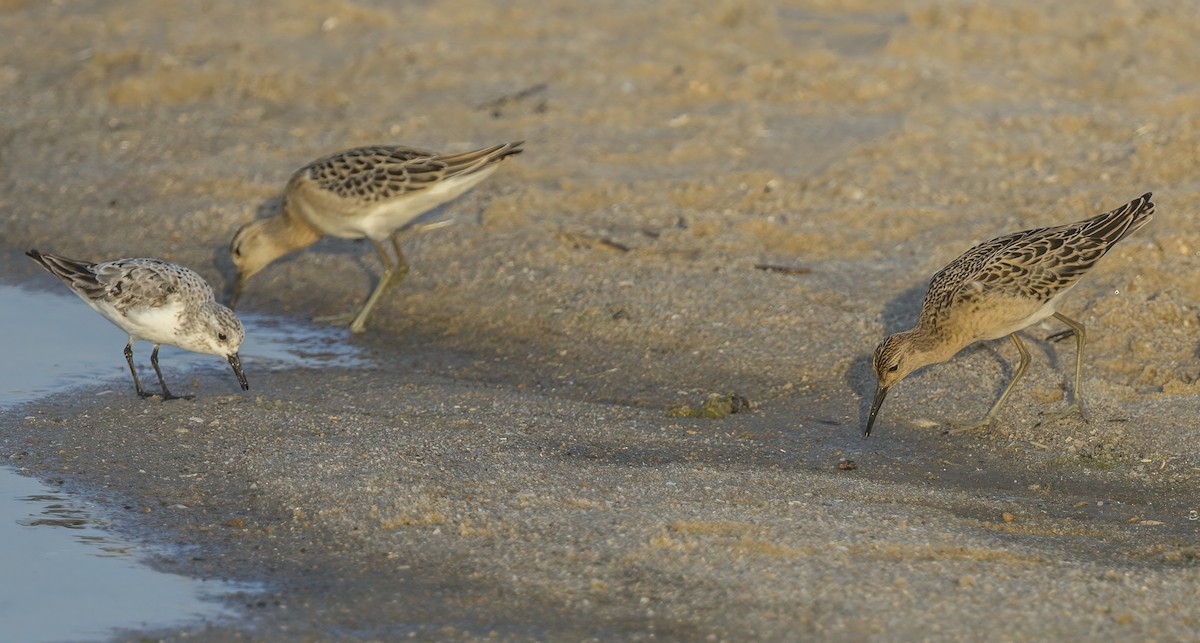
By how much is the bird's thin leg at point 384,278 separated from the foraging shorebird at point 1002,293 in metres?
3.74

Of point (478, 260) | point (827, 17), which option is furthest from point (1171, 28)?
point (478, 260)

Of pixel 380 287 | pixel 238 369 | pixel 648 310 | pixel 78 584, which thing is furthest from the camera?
pixel 380 287

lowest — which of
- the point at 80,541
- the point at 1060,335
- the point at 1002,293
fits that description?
the point at 80,541

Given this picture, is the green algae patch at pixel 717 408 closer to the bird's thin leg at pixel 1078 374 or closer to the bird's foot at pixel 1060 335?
the bird's thin leg at pixel 1078 374

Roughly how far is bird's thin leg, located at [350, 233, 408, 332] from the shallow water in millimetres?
353

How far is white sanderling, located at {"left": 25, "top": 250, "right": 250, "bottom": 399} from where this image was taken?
8328 millimetres

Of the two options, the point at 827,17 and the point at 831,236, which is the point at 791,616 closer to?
the point at 831,236

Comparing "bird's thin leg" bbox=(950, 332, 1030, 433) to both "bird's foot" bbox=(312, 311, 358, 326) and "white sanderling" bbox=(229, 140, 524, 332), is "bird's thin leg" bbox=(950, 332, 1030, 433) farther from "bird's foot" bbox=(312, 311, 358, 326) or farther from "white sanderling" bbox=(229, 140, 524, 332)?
"bird's foot" bbox=(312, 311, 358, 326)

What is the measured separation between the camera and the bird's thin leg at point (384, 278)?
1007cm

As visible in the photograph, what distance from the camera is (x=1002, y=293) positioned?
7691 millimetres

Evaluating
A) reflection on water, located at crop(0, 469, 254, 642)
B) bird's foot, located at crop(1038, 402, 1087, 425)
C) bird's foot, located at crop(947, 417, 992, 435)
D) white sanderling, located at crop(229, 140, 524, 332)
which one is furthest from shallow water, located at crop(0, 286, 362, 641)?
bird's foot, located at crop(1038, 402, 1087, 425)

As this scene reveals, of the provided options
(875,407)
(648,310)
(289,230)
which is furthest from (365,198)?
(875,407)

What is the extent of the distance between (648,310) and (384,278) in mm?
1953

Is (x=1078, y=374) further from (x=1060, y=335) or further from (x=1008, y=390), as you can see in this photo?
(x=1060, y=335)
